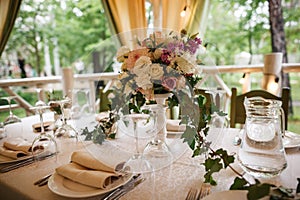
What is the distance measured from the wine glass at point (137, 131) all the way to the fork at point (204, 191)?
20 cm

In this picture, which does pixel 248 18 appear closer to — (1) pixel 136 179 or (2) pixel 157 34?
(2) pixel 157 34

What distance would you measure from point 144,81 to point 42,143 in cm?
57

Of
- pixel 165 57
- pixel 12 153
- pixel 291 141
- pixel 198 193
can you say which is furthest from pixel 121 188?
pixel 291 141

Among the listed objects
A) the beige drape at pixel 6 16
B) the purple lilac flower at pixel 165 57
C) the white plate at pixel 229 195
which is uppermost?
the beige drape at pixel 6 16

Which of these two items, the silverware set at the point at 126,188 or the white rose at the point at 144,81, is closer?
the silverware set at the point at 126,188

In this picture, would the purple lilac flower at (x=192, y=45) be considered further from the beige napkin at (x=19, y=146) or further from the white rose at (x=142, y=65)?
the beige napkin at (x=19, y=146)

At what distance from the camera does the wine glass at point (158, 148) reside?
960 millimetres

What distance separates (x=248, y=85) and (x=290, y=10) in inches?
103

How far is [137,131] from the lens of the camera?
117 cm

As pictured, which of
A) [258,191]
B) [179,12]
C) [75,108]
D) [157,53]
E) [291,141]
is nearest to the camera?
[258,191]

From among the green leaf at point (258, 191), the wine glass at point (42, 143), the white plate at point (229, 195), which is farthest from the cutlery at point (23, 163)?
the green leaf at point (258, 191)

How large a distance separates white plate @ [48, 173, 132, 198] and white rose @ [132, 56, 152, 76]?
0.35m

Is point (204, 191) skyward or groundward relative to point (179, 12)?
groundward

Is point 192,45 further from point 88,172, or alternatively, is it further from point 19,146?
point 19,146
